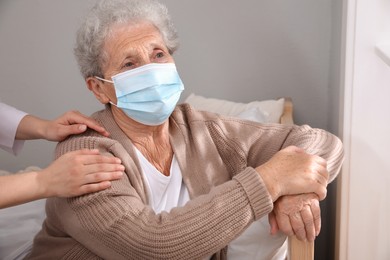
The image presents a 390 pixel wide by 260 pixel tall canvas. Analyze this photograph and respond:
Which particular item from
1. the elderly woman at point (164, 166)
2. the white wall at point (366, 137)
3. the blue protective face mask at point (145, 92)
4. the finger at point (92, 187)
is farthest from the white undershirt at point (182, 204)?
the white wall at point (366, 137)

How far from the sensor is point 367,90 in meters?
1.55

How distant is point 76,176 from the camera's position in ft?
3.48

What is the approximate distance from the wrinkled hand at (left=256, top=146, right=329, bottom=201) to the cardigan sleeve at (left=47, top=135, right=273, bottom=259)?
4 cm

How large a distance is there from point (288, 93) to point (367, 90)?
2.34ft

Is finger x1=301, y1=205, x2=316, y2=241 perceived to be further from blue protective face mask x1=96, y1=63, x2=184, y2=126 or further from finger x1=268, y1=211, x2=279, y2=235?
blue protective face mask x1=96, y1=63, x2=184, y2=126

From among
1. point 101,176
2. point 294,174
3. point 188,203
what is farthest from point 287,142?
point 101,176

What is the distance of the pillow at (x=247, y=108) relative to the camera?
6.36 ft

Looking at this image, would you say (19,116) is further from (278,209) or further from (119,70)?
(278,209)

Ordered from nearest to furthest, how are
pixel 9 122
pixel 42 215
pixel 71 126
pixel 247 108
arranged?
pixel 71 126, pixel 9 122, pixel 42 215, pixel 247 108

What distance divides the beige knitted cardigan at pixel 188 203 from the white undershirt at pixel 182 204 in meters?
0.04

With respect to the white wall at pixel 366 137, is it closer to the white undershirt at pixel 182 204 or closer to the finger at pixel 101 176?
the white undershirt at pixel 182 204

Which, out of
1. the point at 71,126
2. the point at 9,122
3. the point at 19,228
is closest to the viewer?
the point at 71,126

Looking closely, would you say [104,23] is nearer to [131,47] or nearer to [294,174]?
[131,47]

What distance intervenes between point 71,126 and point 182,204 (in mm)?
366
